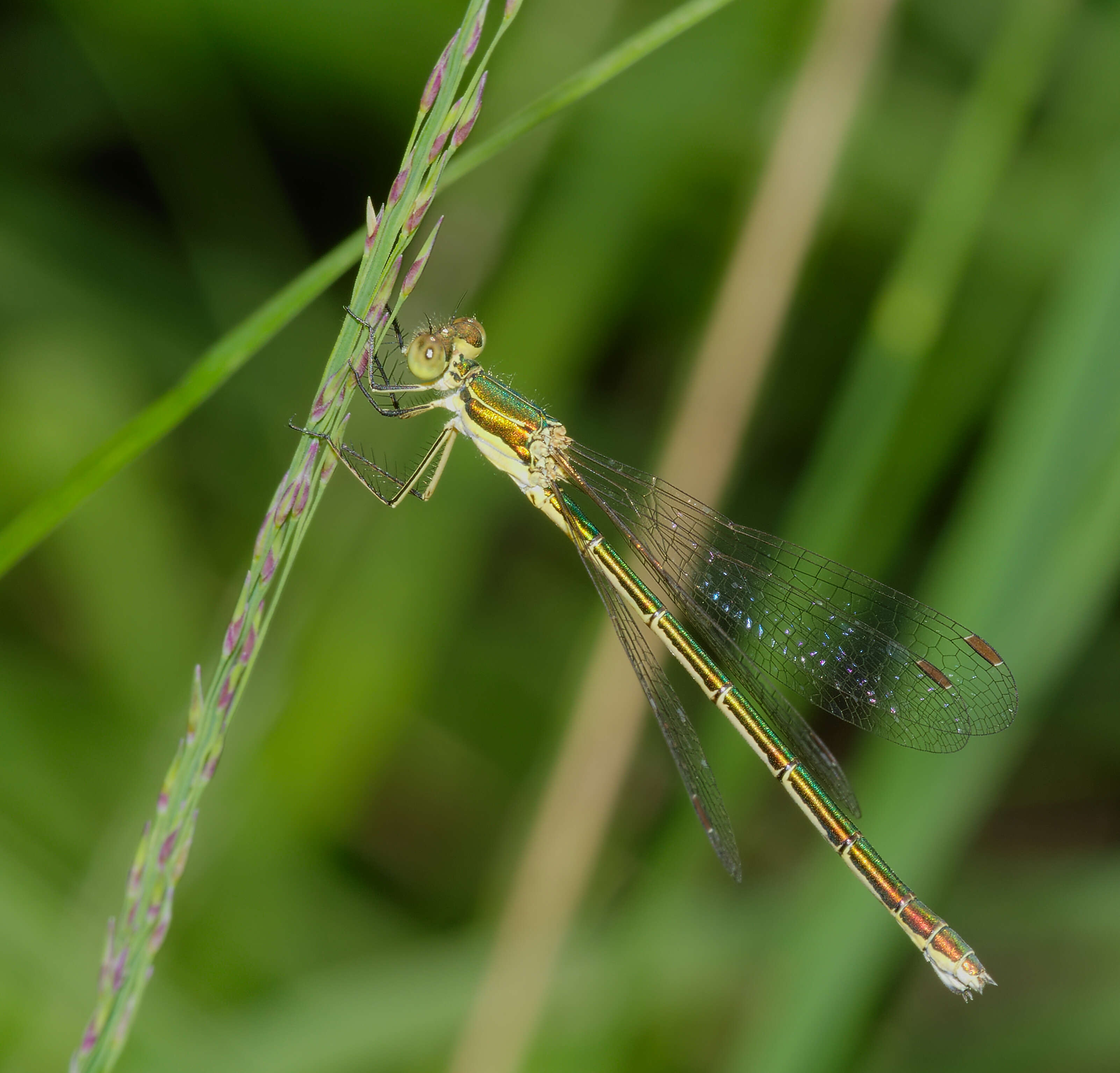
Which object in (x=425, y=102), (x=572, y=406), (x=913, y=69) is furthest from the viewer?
(x=572, y=406)

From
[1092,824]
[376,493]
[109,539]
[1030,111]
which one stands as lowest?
[109,539]

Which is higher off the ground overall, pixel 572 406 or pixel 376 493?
Result: pixel 572 406

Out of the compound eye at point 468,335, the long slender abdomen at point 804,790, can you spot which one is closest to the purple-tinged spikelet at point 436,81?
the compound eye at point 468,335

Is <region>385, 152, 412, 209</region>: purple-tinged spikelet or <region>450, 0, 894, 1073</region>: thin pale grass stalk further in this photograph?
<region>450, 0, 894, 1073</region>: thin pale grass stalk

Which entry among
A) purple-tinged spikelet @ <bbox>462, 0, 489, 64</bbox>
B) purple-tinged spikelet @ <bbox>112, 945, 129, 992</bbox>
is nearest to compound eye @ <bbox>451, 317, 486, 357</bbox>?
purple-tinged spikelet @ <bbox>462, 0, 489, 64</bbox>

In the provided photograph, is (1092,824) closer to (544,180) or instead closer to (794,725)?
(794,725)

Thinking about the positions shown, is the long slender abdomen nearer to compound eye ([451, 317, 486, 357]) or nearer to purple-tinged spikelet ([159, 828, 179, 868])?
compound eye ([451, 317, 486, 357])

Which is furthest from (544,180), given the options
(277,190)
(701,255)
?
(277,190)
